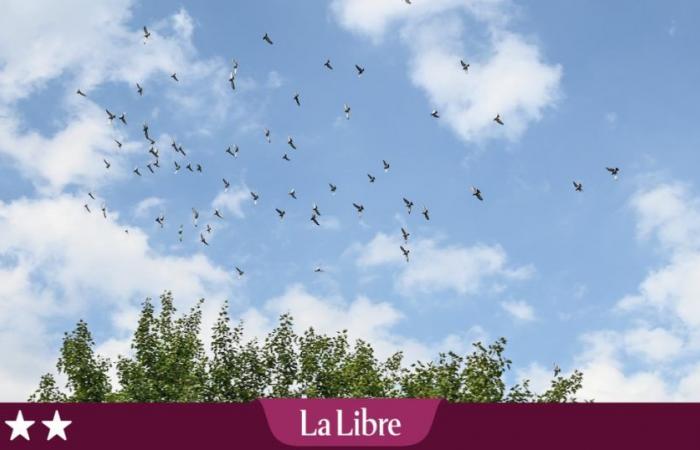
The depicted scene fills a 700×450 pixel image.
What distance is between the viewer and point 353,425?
47.8 ft

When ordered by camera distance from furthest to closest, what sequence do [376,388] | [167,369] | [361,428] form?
[167,369] < [376,388] < [361,428]

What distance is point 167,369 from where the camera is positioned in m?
46.3

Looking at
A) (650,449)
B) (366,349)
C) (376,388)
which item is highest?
(366,349)

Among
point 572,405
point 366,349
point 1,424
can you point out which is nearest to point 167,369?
point 366,349

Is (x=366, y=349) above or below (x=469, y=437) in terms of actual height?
above

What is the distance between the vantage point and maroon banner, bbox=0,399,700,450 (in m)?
14.6

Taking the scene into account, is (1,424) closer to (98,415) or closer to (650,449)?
(98,415)

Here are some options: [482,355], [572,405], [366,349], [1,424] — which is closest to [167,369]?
[366,349]

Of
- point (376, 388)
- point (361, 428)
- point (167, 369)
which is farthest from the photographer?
point (167, 369)

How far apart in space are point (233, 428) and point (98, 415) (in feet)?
8.13

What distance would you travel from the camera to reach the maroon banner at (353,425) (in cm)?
1464

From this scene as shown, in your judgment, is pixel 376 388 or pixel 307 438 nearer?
pixel 307 438

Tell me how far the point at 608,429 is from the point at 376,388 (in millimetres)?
28892

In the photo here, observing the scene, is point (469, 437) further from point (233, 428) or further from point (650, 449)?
point (233, 428)
